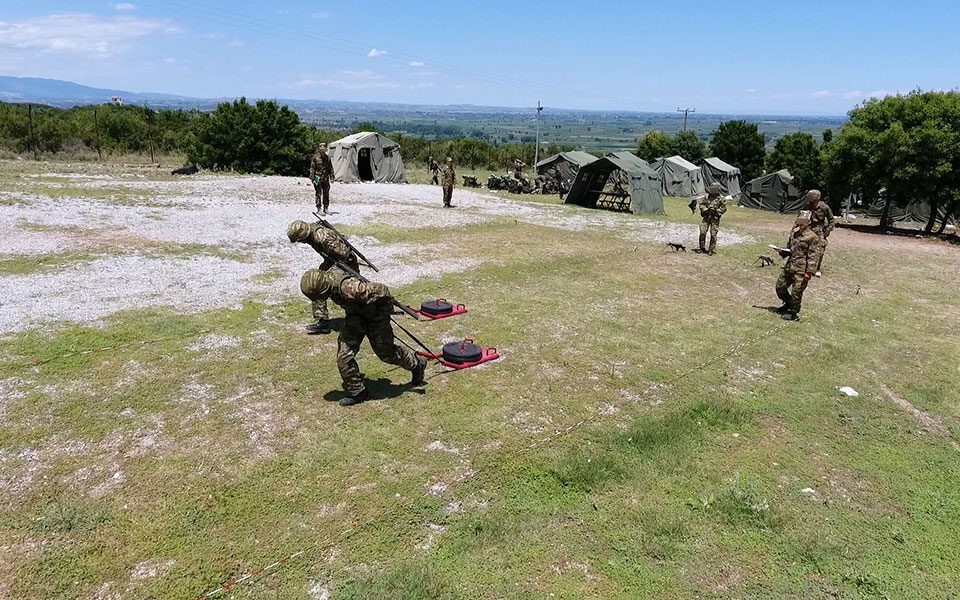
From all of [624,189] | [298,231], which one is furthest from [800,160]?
[298,231]

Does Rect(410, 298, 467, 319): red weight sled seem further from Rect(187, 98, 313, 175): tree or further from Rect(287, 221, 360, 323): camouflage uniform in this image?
Rect(187, 98, 313, 175): tree

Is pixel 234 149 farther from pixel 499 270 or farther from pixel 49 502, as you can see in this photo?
pixel 49 502

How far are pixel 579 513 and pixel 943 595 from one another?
2.81 metres

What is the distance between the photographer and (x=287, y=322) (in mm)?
9648

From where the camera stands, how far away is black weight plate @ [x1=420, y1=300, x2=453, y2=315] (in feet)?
33.2

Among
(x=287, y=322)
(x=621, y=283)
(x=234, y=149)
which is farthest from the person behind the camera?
(x=234, y=149)

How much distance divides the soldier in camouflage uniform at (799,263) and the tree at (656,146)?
34.8 m

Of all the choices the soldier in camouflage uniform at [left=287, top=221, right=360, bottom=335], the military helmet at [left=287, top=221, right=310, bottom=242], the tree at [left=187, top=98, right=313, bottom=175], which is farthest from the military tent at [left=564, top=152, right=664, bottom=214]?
the military helmet at [left=287, top=221, right=310, bottom=242]

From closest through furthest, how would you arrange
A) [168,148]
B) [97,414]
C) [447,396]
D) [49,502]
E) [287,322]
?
[49,502] → [97,414] → [447,396] → [287,322] → [168,148]

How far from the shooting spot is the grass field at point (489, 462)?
15.1ft

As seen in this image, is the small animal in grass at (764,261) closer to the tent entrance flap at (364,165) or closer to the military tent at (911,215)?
the military tent at (911,215)

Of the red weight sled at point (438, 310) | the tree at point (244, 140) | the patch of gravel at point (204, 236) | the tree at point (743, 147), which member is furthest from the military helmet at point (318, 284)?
the tree at point (743, 147)

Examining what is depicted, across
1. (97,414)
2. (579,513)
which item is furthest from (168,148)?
(579,513)

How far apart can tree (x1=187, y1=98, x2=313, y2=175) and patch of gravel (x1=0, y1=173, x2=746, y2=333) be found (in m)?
8.03
